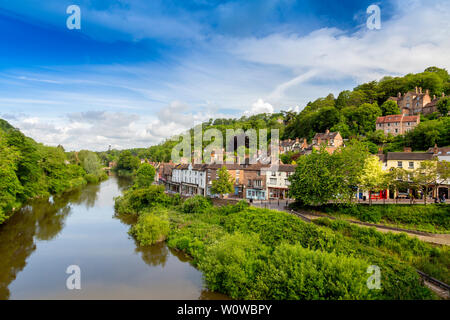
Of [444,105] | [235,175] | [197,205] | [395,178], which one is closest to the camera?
[395,178]

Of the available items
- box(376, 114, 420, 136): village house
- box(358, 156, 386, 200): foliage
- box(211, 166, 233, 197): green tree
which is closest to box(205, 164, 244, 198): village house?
box(211, 166, 233, 197): green tree

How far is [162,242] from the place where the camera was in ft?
74.5

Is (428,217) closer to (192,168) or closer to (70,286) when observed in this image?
(70,286)

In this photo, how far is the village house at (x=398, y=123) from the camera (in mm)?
45469

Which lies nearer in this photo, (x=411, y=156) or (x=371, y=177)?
(x=371, y=177)

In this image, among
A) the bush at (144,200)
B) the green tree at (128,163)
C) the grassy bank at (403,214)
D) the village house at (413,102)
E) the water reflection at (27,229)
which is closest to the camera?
the water reflection at (27,229)

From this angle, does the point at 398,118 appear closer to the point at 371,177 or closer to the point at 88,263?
the point at 371,177

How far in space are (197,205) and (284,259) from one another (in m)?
16.6

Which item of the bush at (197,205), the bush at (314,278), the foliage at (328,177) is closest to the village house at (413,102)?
the foliage at (328,177)

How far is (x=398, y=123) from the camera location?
152ft

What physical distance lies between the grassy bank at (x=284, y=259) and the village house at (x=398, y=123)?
37.6 meters

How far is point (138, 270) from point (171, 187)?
96.8 ft

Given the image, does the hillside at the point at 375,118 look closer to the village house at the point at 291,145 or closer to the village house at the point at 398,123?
the village house at the point at 398,123

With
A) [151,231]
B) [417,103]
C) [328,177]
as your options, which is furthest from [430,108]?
[151,231]
